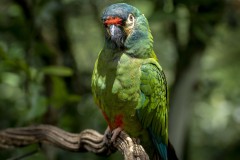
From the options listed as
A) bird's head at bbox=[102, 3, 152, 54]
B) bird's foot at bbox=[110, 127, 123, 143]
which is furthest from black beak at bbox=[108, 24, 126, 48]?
bird's foot at bbox=[110, 127, 123, 143]

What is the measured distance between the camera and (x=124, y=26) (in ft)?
5.93

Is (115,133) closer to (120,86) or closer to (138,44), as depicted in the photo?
(120,86)

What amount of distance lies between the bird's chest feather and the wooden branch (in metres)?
0.10

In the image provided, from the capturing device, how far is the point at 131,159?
4.63ft

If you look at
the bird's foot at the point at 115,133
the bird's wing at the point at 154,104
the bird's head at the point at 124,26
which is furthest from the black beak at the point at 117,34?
the bird's foot at the point at 115,133

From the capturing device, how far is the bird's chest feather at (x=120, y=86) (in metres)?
1.84

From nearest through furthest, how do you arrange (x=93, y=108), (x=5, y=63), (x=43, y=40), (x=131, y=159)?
(x=131, y=159) → (x=5, y=63) → (x=43, y=40) → (x=93, y=108)

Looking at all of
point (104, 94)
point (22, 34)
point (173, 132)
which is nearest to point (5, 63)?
point (22, 34)

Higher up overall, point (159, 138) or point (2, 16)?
point (2, 16)

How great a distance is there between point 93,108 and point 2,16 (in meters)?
0.74

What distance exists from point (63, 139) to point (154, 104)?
34cm

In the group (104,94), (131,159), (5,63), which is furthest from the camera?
(5,63)

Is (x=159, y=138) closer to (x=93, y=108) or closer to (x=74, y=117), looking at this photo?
(x=74, y=117)

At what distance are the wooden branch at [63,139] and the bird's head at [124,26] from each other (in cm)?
31
